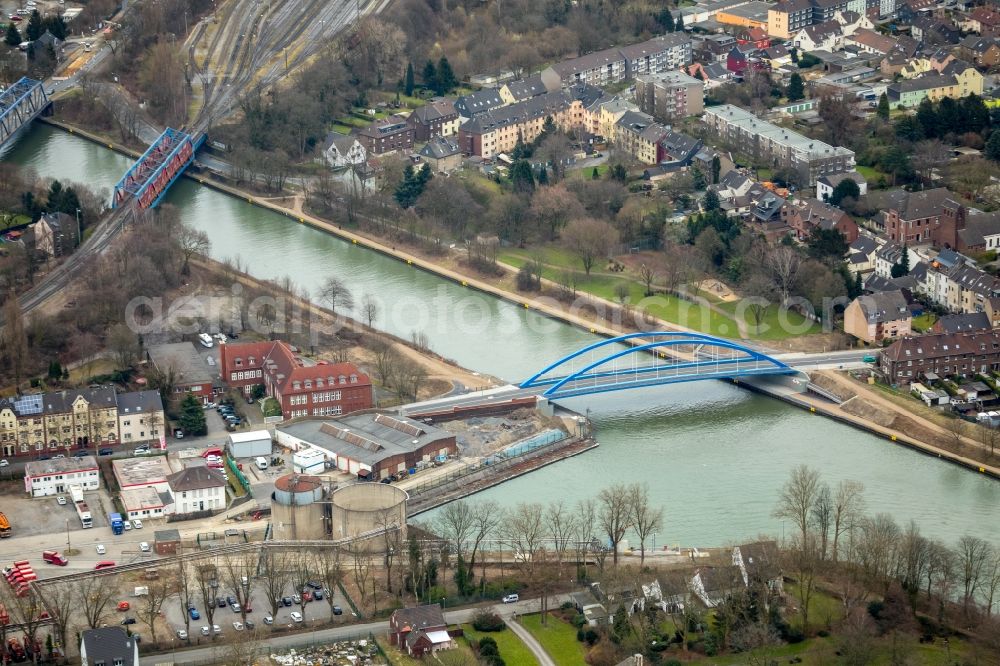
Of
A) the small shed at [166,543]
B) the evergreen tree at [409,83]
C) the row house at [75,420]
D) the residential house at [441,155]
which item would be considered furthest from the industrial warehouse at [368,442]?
the evergreen tree at [409,83]

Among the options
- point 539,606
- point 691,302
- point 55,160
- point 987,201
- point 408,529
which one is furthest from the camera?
point 55,160

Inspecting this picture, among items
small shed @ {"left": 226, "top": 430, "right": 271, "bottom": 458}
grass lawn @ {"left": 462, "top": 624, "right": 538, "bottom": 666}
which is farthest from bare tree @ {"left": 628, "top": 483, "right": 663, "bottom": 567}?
small shed @ {"left": 226, "top": 430, "right": 271, "bottom": 458}

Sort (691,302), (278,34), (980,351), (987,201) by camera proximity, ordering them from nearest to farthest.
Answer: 1. (980,351)
2. (691,302)
3. (987,201)
4. (278,34)

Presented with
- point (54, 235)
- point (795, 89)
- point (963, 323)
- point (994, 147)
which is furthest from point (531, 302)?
point (795, 89)

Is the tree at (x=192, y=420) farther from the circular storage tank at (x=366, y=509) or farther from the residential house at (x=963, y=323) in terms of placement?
the residential house at (x=963, y=323)

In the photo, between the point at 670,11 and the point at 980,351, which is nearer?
the point at 980,351

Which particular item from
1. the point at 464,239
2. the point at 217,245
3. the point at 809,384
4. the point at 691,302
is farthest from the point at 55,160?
the point at 809,384

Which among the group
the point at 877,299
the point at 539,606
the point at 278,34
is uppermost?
the point at 278,34

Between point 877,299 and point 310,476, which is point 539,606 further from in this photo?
point 877,299
